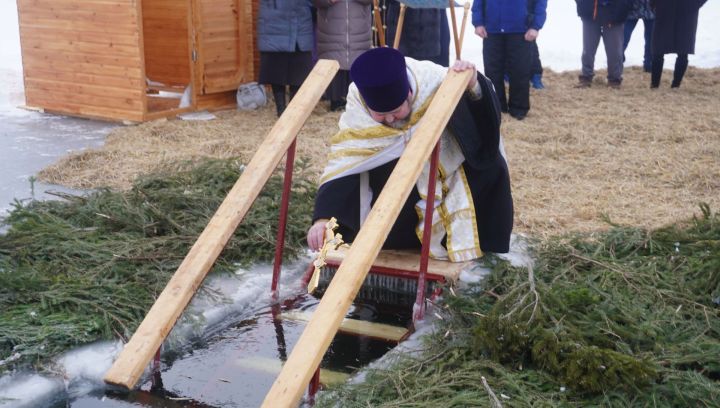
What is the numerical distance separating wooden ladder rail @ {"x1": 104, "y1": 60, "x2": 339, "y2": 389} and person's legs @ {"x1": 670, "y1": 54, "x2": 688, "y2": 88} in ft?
28.6

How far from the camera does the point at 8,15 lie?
63.2 ft

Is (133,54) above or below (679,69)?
above

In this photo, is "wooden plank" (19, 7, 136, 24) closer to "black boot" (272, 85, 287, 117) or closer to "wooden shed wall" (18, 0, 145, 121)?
"wooden shed wall" (18, 0, 145, 121)

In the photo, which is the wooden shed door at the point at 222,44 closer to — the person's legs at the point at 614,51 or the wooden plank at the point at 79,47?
the wooden plank at the point at 79,47

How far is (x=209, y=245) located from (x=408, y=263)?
1.34 metres

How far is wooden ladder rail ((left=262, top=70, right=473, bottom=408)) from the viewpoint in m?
2.73

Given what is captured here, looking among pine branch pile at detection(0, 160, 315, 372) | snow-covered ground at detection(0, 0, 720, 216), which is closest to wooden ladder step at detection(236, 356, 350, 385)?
pine branch pile at detection(0, 160, 315, 372)

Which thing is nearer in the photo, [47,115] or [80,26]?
[80,26]

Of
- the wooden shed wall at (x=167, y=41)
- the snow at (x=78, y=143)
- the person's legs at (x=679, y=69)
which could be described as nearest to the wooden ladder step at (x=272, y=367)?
the snow at (x=78, y=143)

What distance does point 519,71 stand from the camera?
965 centimetres

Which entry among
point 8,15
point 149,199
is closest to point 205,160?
point 149,199

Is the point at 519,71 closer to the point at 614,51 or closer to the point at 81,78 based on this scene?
the point at 614,51

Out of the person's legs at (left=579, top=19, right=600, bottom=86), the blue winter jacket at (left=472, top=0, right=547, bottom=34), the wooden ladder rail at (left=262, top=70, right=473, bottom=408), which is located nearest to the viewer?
the wooden ladder rail at (left=262, top=70, right=473, bottom=408)

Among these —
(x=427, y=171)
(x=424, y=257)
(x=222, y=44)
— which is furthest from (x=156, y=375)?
(x=222, y=44)
